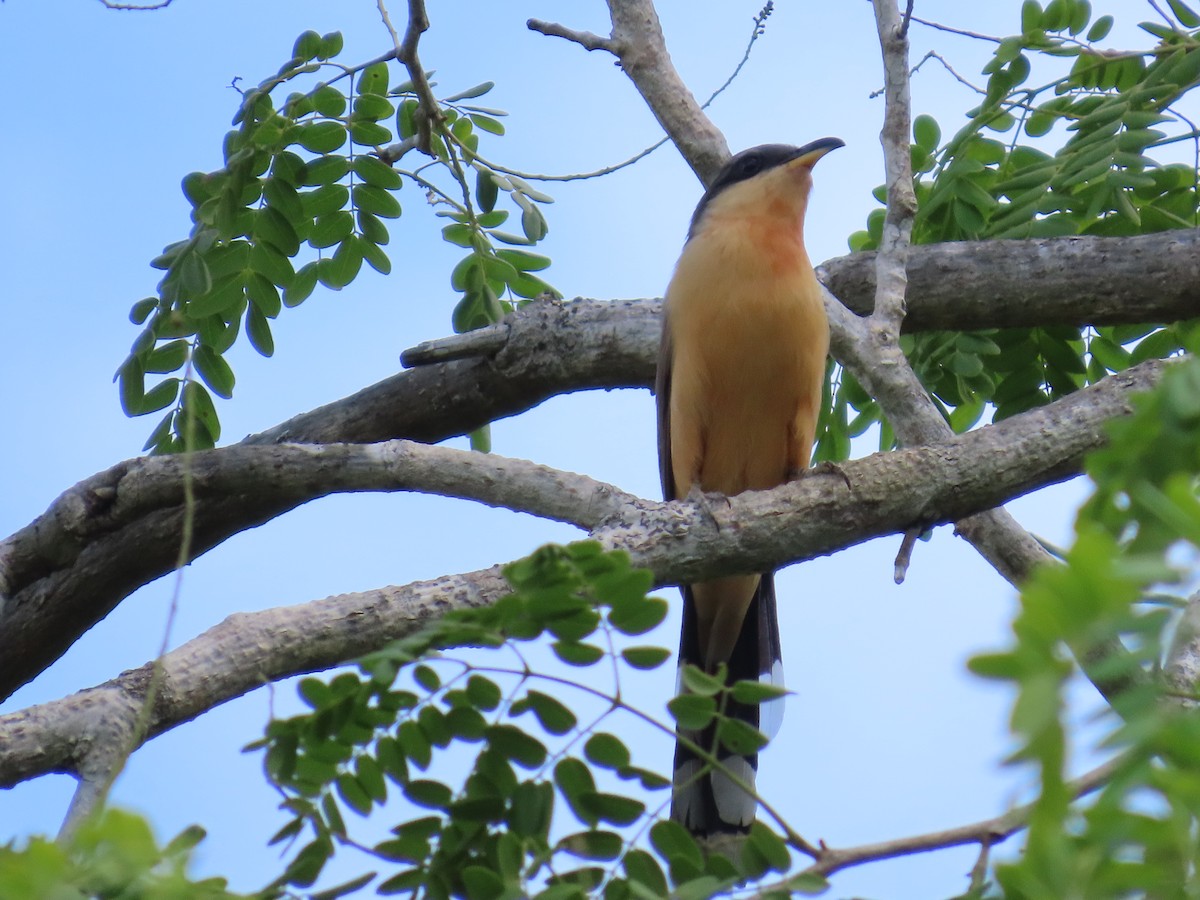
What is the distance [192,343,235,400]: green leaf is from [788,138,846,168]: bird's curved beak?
293 centimetres

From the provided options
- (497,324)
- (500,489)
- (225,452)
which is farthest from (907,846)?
(497,324)

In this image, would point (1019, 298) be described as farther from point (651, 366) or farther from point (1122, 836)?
point (1122, 836)

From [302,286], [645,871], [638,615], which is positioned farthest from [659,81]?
[645,871]

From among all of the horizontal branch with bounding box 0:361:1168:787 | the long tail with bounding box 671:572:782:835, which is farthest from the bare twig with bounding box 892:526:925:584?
the long tail with bounding box 671:572:782:835

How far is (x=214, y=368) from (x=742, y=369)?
2434mm

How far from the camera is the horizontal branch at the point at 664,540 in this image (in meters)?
3.31

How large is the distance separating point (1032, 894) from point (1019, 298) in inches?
191

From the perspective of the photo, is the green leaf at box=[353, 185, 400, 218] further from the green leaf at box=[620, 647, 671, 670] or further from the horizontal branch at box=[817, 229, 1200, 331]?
the green leaf at box=[620, 647, 671, 670]

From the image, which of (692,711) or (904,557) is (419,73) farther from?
(692,711)

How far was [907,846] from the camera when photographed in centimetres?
222

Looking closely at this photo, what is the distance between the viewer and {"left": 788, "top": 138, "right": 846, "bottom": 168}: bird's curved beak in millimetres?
6285

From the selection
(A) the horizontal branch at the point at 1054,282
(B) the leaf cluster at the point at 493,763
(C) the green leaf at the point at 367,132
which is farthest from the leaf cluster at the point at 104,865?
(A) the horizontal branch at the point at 1054,282

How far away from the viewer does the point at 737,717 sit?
490cm

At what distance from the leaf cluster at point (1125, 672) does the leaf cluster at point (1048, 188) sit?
4.20m
